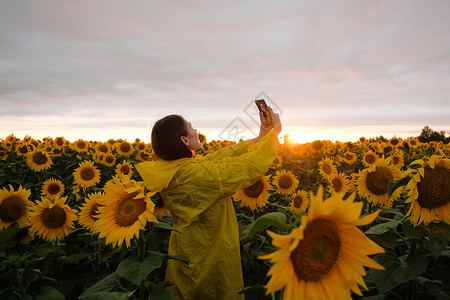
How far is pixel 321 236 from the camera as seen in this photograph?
4.37 feet

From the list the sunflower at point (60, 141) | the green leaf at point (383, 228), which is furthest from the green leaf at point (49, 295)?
the sunflower at point (60, 141)

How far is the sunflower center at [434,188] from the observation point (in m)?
2.16

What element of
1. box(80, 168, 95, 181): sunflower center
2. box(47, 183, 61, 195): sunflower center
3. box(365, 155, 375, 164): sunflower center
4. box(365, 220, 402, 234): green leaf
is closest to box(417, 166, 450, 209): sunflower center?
box(365, 220, 402, 234): green leaf

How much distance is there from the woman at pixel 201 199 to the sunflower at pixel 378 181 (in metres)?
1.56

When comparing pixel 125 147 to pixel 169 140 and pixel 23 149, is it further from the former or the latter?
pixel 169 140

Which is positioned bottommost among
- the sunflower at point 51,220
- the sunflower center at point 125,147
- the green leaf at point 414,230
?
the sunflower at point 51,220

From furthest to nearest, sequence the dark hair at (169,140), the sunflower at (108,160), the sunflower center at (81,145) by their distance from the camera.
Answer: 1. the sunflower center at (81,145)
2. the sunflower at (108,160)
3. the dark hair at (169,140)

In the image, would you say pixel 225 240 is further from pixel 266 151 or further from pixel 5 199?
pixel 5 199

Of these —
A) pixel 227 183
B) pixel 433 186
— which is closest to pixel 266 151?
pixel 227 183

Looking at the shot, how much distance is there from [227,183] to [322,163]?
5444 millimetres

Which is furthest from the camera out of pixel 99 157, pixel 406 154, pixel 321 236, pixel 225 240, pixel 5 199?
pixel 406 154

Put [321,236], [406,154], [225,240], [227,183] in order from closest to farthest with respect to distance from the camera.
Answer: [321,236], [227,183], [225,240], [406,154]

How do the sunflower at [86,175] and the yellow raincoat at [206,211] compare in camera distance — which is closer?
the yellow raincoat at [206,211]

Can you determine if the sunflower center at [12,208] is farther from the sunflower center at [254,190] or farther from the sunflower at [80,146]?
the sunflower at [80,146]
